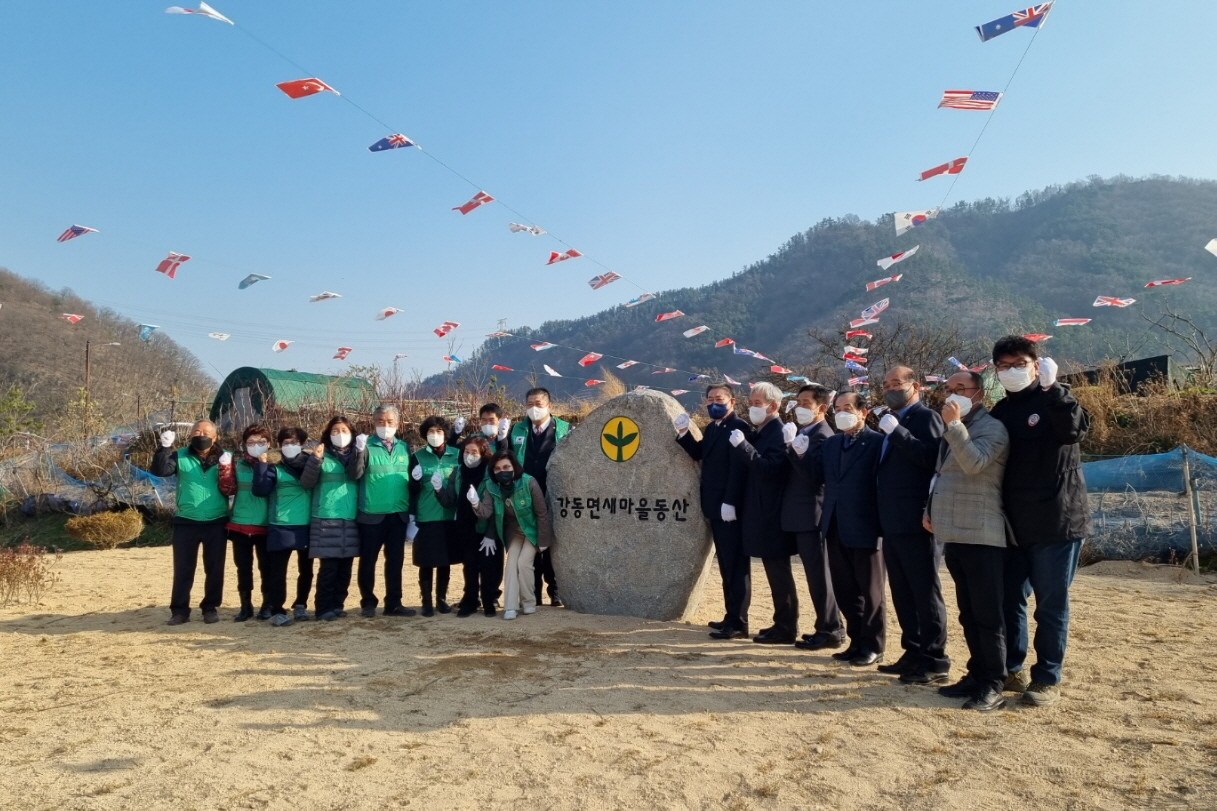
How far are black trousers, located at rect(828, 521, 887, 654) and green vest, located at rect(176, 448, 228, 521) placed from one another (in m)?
4.66

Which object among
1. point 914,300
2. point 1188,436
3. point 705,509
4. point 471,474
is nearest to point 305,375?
point 471,474

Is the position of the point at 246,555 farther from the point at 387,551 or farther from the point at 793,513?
the point at 793,513

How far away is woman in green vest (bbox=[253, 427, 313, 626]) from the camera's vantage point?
252 inches

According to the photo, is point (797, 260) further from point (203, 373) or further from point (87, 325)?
point (87, 325)

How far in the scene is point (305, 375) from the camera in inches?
847

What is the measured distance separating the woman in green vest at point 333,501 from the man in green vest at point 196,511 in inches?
28.2

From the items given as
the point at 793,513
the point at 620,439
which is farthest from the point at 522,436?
the point at 793,513

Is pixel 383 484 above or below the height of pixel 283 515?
above

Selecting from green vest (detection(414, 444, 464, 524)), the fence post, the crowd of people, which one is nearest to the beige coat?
the crowd of people

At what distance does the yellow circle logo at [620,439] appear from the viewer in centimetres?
659

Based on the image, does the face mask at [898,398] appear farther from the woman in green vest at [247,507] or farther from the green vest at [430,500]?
the woman in green vest at [247,507]

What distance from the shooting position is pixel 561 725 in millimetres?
3980

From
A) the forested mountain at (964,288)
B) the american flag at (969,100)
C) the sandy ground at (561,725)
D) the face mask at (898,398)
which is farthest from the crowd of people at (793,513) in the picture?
the forested mountain at (964,288)

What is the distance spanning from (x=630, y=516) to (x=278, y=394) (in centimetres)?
1525
